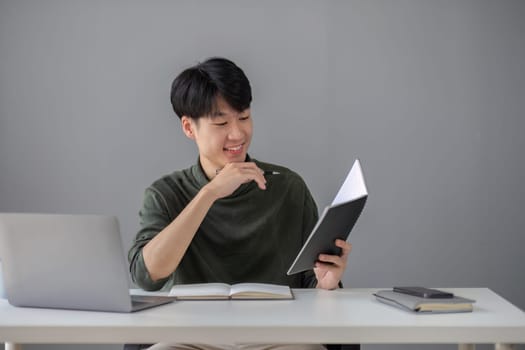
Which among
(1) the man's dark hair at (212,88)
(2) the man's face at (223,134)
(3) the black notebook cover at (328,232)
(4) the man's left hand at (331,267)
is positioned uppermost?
(1) the man's dark hair at (212,88)

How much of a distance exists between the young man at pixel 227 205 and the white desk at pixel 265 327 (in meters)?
0.56

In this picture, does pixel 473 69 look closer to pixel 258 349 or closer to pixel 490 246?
pixel 490 246

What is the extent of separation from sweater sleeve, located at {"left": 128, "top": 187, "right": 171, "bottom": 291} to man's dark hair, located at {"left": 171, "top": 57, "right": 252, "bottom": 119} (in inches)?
11.8

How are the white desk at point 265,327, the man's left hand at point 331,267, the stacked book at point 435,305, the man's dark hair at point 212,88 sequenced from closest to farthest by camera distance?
the white desk at point 265,327, the stacked book at point 435,305, the man's left hand at point 331,267, the man's dark hair at point 212,88

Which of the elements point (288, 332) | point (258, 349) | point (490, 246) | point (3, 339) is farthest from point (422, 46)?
point (3, 339)

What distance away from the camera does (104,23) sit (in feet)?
11.5

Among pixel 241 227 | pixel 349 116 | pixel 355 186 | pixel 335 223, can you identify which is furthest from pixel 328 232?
pixel 349 116

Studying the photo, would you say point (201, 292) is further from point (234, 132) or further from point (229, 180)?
point (234, 132)

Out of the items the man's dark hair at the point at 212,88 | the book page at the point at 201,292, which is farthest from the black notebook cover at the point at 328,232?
the man's dark hair at the point at 212,88

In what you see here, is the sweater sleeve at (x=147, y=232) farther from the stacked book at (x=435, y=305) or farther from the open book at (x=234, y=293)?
the stacked book at (x=435, y=305)

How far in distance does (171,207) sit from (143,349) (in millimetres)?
516

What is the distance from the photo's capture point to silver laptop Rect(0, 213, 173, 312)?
147cm

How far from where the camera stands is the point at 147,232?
2.03 metres

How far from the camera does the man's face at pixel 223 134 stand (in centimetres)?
213
